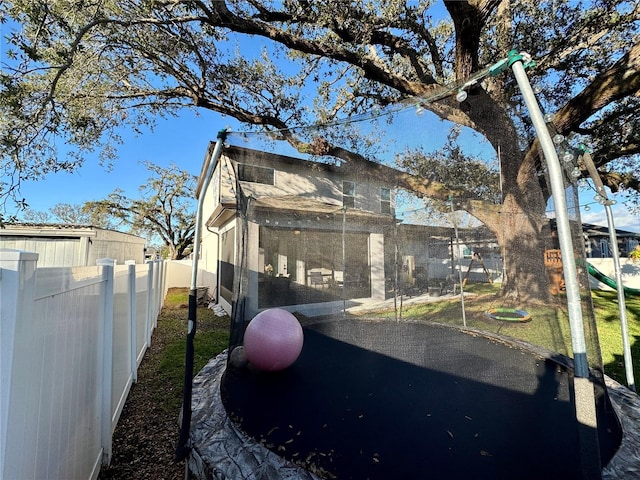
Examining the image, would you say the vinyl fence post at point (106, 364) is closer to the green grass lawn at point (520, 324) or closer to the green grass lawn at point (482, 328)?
the green grass lawn at point (482, 328)

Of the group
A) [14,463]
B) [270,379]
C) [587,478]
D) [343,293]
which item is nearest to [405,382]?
[343,293]

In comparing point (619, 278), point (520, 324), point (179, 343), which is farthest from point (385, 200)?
point (179, 343)

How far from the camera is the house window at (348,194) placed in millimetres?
2723

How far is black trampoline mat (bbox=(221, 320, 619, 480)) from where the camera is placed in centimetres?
171

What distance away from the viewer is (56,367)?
4.10ft

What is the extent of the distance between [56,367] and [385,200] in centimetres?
235

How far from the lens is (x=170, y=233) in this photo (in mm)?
20438

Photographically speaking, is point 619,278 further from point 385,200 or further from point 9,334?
point 9,334

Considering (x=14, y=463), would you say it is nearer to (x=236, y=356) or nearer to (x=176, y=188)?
(x=236, y=356)

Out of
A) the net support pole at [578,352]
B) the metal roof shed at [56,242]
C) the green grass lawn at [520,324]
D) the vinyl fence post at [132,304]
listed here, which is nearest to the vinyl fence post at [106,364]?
the vinyl fence post at [132,304]

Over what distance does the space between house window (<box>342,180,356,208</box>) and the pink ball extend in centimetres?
128

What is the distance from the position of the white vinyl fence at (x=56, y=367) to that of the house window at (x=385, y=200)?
84.7 inches

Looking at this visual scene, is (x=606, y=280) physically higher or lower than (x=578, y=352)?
lower

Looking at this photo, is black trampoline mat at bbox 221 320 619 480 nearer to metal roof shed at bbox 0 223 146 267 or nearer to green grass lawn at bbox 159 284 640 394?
green grass lawn at bbox 159 284 640 394
